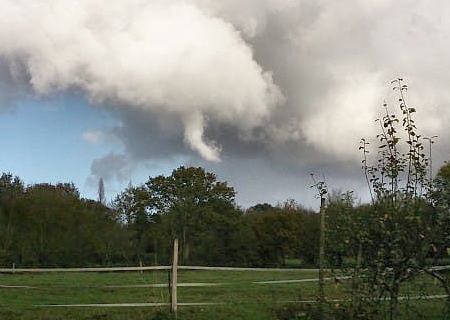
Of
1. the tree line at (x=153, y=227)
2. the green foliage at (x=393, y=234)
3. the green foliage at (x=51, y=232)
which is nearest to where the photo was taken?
the green foliage at (x=393, y=234)

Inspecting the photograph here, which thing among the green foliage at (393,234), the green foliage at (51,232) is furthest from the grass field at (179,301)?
the green foliage at (51,232)

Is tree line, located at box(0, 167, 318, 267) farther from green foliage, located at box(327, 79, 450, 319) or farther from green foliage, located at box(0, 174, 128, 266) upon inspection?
green foliage, located at box(327, 79, 450, 319)

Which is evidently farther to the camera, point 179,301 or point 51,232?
point 51,232

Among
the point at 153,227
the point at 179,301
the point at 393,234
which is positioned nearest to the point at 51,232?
the point at 153,227

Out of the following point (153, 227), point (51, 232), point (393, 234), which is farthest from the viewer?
point (153, 227)

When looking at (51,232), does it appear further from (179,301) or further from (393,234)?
(393,234)

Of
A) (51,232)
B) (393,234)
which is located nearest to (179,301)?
(393,234)

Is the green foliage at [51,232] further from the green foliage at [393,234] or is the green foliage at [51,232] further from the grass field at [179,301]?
the green foliage at [393,234]

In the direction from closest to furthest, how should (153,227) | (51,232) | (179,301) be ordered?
(179,301) < (51,232) < (153,227)

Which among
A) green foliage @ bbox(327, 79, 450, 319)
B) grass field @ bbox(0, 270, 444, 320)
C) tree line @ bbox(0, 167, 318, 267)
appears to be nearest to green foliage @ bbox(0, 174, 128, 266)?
tree line @ bbox(0, 167, 318, 267)

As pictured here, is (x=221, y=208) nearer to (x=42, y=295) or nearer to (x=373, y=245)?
(x=42, y=295)

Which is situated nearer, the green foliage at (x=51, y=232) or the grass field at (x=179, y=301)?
the grass field at (x=179, y=301)

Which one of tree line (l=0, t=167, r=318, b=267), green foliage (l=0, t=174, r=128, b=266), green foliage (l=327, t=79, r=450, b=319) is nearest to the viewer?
green foliage (l=327, t=79, r=450, b=319)

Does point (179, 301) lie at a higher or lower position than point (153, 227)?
lower
